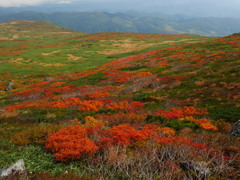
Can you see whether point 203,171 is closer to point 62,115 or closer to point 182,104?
point 182,104

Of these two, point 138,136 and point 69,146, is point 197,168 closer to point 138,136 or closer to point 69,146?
point 138,136

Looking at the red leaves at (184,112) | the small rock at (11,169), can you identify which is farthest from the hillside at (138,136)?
the small rock at (11,169)

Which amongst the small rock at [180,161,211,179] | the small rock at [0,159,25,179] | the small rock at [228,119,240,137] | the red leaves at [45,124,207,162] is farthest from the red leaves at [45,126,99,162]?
the small rock at [228,119,240,137]

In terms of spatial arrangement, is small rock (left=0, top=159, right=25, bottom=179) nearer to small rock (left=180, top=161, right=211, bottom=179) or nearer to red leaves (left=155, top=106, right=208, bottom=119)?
small rock (left=180, top=161, right=211, bottom=179)

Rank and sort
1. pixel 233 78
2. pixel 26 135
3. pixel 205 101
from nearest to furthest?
pixel 26 135 < pixel 205 101 < pixel 233 78

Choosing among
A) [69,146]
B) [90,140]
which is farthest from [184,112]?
[69,146]

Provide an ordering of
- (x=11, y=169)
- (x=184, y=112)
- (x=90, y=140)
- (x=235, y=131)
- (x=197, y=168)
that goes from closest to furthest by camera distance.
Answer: (x=11, y=169) → (x=197, y=168) → (x=90, y=140) → (x=235, y=131) → (x=184, y=112)

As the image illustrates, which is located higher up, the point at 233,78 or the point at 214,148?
the point at 233,78

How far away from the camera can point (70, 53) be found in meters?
92.6

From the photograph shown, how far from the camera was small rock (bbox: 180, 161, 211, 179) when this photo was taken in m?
5.88

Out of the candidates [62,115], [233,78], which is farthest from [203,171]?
[233,78]

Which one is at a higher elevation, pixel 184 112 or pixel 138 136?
pixel 138 136

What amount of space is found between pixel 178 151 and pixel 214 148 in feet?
6.34

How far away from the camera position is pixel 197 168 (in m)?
6.12
